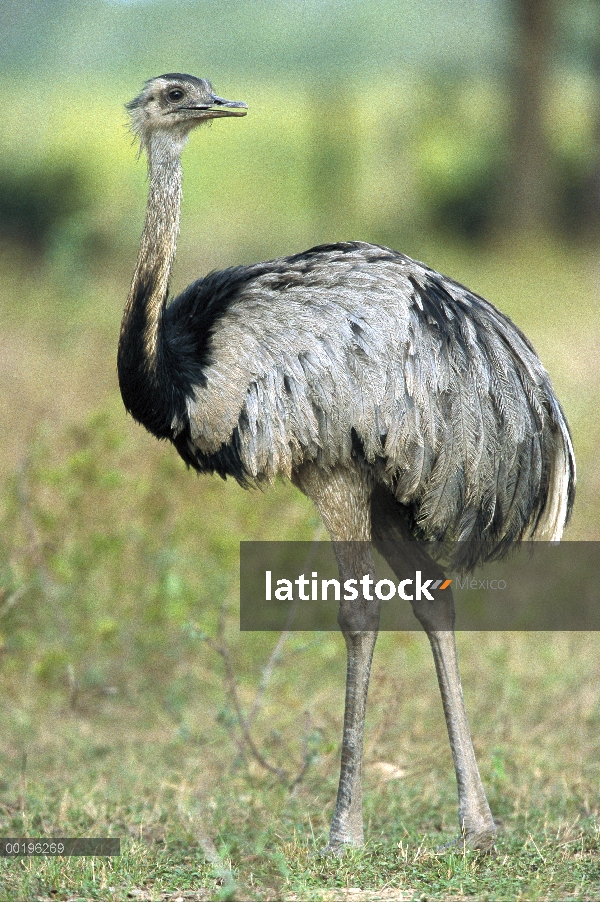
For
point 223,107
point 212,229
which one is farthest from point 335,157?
point 223,107

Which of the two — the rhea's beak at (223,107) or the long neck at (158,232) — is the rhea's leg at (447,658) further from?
the rhea's beak at (223,107)

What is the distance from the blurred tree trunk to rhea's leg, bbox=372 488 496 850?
13.2 meters

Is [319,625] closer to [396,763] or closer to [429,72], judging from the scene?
[396,763]

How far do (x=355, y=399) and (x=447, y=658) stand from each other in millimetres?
1032

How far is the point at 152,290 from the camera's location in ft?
14.8

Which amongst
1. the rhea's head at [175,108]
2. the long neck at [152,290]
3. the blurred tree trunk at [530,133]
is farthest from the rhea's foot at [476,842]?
the blurred tree trunk at [530,133]

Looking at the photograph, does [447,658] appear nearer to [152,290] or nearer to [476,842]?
[476,842]

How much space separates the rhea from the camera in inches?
173

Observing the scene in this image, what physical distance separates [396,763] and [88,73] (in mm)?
12975

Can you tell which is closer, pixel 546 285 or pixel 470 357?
pixel 470 357

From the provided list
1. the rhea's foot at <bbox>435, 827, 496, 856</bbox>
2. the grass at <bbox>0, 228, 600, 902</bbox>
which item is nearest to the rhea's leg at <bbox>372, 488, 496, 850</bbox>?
the rhea's foot at <bbox>435, 827, 496, 856</bbox>

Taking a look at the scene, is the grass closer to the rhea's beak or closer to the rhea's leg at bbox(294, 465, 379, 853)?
the rhea's leg at bbox(294, 465, 379, 853)

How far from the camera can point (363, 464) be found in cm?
447

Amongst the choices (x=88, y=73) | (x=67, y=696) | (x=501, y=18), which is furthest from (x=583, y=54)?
(x=67, y=696)
